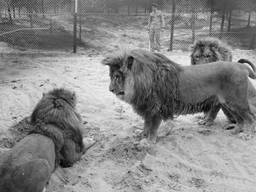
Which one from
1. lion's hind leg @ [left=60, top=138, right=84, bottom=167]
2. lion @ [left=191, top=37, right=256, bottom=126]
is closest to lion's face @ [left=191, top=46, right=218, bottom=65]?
lion @ [left=191, top=37, right=256, bottom=126]

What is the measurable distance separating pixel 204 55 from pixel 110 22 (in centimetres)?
1144

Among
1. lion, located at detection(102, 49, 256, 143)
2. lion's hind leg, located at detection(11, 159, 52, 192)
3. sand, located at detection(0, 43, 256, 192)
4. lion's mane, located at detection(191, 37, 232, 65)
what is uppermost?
lion's mane, located at detection(191, 37, 232, 65)

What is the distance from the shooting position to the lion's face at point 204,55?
582 centimetres

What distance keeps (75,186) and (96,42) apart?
1124 cm

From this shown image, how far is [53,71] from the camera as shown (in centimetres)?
893

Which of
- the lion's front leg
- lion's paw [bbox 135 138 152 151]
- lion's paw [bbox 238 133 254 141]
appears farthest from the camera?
lion's paw [bbox 238 133 254 141]

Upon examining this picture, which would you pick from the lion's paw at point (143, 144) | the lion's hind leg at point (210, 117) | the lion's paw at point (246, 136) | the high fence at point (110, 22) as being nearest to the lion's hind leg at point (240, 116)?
the lion's paw at point (246, 136)

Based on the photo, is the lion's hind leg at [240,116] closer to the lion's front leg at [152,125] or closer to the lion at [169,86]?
the lion at [169,86]

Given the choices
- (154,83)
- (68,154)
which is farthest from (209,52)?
(68,154)

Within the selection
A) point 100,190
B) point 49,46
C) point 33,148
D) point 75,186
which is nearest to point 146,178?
point 100,190

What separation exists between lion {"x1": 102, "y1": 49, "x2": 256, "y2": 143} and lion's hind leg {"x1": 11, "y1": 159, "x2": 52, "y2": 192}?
4.91 feet

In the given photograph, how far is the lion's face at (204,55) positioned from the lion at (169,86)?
2.68ft

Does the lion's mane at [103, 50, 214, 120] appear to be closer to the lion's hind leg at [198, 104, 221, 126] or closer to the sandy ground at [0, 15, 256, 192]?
the sandy ground at [0, 15, 256, 192]

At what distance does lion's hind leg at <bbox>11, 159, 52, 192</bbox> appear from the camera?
3117 millimetres
